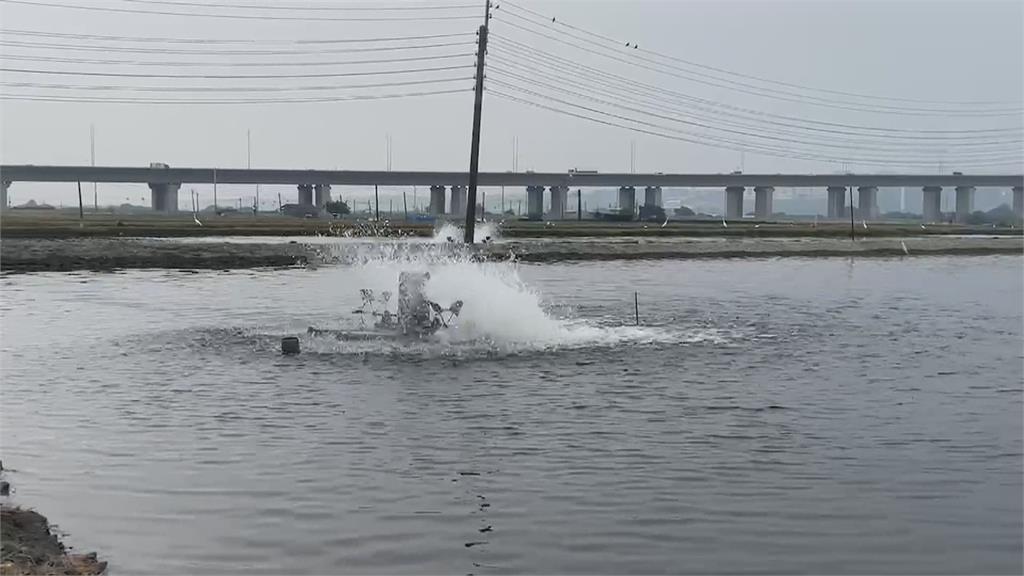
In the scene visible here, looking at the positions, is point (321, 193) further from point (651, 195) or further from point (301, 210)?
point (651, 195)

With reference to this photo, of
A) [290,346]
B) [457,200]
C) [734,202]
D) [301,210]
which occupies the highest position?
[457,200]

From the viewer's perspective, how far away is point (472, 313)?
27.7 metres

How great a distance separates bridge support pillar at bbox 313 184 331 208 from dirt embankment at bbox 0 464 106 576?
6140 inches

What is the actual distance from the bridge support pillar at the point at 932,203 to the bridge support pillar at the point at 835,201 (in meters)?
12.1

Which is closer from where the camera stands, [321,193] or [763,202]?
[321,193]

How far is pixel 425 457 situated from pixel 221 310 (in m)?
19.8

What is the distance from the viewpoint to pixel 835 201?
194 m

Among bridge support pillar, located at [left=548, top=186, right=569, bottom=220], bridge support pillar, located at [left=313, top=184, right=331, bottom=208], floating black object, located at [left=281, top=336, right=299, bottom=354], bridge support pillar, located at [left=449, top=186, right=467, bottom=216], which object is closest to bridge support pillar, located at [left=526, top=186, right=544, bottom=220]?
bridge support pillar, located at [left=548, top=186, right=569, bottom=220]

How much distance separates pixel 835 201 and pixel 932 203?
47.8 feet

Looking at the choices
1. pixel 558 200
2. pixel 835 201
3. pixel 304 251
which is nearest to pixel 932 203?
pixel 835 201

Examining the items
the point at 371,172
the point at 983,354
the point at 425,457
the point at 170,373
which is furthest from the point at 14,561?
the point at 371,172

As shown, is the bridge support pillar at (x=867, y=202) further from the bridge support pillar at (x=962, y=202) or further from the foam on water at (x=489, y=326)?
the foam on water at (x=489, y=326)

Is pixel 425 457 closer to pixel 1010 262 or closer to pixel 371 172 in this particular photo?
pixel 1010 262

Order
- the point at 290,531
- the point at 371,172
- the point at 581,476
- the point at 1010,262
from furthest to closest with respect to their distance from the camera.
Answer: the point at 371,172 → the point at 1010,262 → the point at 581,476 → the point at 290,531
